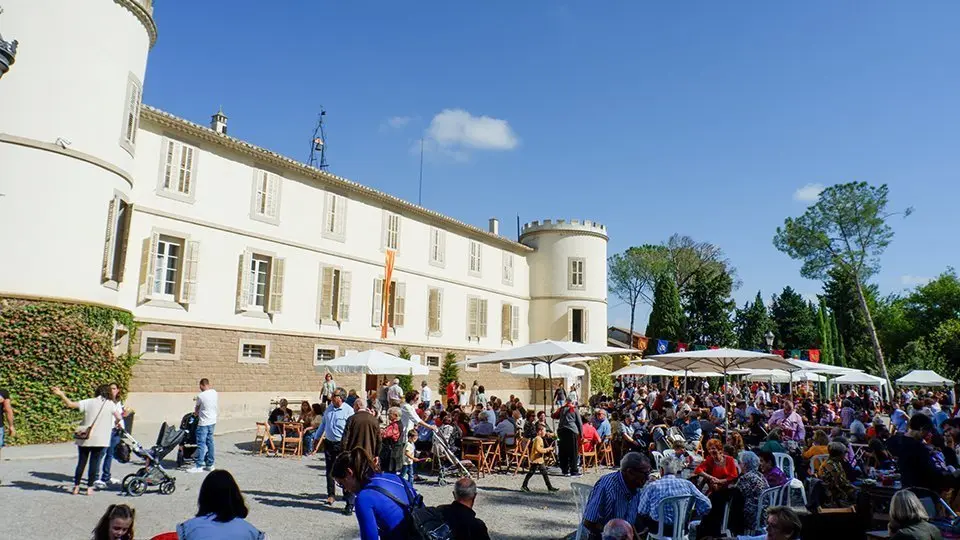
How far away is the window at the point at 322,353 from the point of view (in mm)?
21109

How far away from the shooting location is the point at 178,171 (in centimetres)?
1748

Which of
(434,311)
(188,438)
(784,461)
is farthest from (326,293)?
(784,461)

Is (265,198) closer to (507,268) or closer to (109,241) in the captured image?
(109,241)

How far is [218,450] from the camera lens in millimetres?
12984

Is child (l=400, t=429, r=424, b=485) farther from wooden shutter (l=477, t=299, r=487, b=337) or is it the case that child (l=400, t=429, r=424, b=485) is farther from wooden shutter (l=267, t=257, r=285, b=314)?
wooden shutter (l=477, t=299, r=487, b=337)

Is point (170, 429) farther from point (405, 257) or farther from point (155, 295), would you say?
point (405, 257)

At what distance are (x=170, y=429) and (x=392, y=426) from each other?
3.30 metres

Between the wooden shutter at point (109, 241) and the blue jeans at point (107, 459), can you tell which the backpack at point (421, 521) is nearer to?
the blue jeans at point (107, 459)

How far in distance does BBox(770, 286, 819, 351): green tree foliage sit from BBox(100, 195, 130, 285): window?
4948 centimetres

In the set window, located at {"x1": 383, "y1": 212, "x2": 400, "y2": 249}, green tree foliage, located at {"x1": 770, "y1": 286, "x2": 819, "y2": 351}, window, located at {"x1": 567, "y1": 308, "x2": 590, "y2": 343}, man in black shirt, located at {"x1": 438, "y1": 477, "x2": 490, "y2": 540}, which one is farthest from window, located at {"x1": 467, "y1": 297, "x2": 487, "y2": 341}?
green tree foliage, located at {"x1": 770, "y1": 286, "x2": 819, "y2": 351}

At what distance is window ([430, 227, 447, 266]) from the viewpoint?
27.2 metres

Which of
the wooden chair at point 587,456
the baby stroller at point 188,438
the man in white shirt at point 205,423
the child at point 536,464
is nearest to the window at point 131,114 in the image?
the baby stroller at point 188,438

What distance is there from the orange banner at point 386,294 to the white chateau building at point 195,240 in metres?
0.23

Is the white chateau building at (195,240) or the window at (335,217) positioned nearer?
the white chateau building at (195,240)
